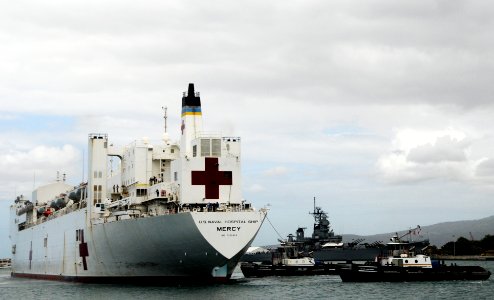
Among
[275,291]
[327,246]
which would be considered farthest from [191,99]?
[327,246]

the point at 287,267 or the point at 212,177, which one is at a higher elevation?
the point at 212,177

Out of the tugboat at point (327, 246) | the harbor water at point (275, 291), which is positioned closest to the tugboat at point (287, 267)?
the harbor water at point (275, 291)

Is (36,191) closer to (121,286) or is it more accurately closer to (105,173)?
(105,173)

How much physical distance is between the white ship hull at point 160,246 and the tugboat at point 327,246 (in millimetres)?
48486

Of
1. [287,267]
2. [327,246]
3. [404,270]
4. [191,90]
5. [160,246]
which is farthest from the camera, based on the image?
[327,246]

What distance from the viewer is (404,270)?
187 ft

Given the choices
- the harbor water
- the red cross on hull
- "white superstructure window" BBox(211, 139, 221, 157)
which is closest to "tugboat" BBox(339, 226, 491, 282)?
the harbor water

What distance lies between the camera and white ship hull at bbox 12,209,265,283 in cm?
4669

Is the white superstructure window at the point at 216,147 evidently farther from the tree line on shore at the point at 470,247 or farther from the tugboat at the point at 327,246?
the tree line on shore at the point at 470,247

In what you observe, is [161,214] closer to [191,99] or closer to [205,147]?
[205,147]

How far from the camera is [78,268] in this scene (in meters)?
61.7

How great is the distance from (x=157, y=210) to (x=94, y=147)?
1192 centimetres

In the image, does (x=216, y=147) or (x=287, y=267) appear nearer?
(x=216, y=147)

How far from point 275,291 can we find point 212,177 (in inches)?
354
